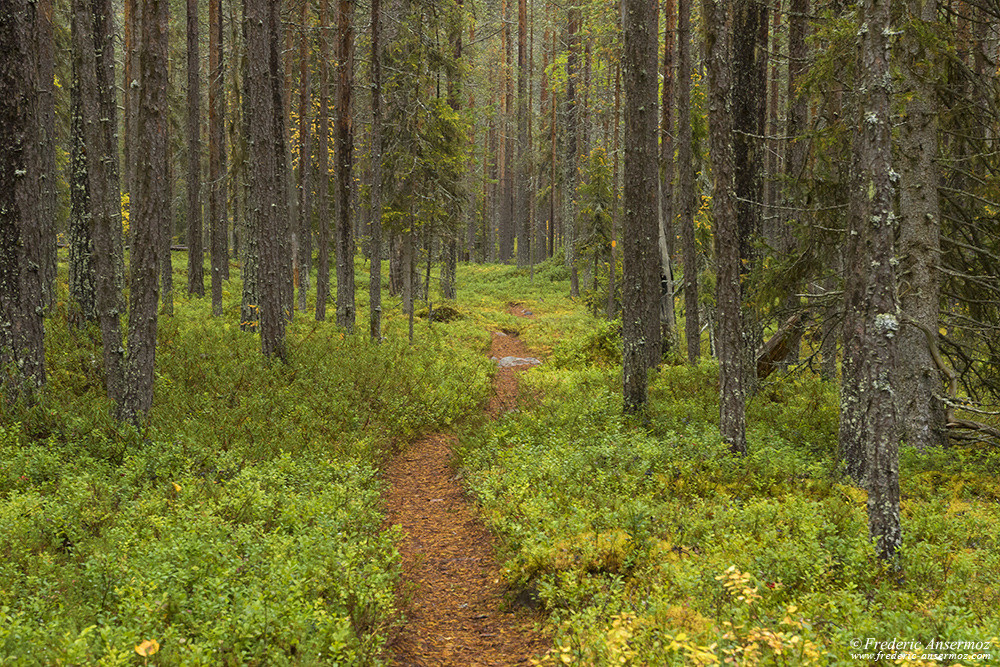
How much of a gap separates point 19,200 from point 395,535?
6647mm

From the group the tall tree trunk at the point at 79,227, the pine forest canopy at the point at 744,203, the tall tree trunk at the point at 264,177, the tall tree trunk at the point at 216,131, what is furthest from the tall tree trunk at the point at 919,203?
the tall tree trunk at the point at 216,131

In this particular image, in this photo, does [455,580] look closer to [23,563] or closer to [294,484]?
[294,484]

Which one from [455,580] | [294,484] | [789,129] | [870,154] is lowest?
[455,580]

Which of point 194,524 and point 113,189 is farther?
point 113,189

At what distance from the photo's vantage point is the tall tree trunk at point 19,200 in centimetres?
795

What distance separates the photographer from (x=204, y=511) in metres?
6.36

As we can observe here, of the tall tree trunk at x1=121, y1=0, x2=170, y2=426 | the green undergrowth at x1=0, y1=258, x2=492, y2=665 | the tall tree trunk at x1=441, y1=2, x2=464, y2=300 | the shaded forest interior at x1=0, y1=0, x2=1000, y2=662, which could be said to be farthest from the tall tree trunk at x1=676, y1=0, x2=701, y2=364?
the tall tree trunk at x1=121, y1=0, x2=170, y2=426

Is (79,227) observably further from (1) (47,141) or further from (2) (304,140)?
(2) (304,140)

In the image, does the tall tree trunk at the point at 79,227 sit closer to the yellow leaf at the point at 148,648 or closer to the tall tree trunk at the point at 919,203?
the yellow leaf at the point at 148,648

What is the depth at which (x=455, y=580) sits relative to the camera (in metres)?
6.82

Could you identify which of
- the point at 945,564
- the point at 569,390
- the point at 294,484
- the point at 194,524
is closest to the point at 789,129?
the point at 569,390

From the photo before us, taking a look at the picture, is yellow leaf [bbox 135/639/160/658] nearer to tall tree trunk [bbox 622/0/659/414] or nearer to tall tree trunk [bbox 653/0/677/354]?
tall tree trunk [bbox 622/0/659/414]

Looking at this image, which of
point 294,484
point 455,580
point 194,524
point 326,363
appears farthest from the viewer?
point 326,363

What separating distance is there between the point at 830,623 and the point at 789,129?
10.0 metres
